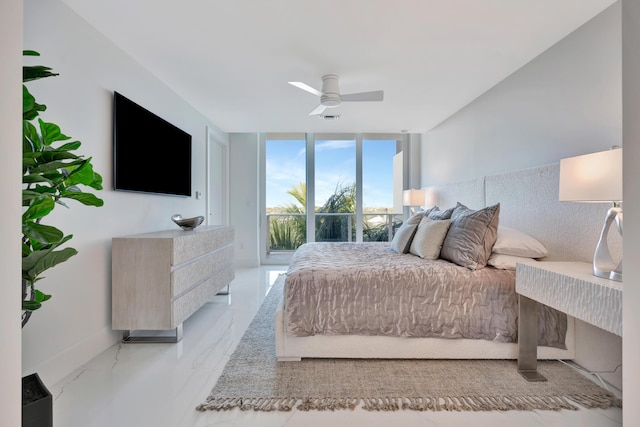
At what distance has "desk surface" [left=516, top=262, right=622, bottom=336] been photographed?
1.29m

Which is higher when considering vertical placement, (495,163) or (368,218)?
(495,163)

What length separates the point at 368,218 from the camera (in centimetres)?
575

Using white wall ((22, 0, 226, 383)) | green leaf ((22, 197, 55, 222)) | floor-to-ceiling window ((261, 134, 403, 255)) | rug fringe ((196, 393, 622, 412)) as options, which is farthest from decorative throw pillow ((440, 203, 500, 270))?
floor-to-ceiling window ((261, 134, 403, 255))

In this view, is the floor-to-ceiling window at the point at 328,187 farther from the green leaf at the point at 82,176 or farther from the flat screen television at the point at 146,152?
the green leaf at the point at 82,176

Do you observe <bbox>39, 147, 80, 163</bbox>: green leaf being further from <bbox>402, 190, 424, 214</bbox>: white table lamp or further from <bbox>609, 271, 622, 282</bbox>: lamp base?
<bbox>402, 190, 424, 214</bbox>: white table lamp

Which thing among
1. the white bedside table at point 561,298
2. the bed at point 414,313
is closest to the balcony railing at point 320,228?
the bed at point 414,313

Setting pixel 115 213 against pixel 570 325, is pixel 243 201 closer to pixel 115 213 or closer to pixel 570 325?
pixel 115 213

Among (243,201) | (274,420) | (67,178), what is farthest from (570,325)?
(243,201)

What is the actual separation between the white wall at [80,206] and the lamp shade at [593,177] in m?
3.01

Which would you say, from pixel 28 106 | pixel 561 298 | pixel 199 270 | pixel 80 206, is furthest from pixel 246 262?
pixel 561 298

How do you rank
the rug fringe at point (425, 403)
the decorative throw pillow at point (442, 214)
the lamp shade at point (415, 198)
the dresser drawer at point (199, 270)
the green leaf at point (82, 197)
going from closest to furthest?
the green leaf at point (82, 197) → the rug fringe at point (425, 403) → the dresser drawer at point (199, 270) → the decorative throw pillow at point (442, 214) → the lamp shade at point (415, 198)

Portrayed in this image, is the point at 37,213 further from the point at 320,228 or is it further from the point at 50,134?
the point at 320,228

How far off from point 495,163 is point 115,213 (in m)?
3.59

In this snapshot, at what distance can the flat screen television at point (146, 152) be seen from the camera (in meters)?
2.39
